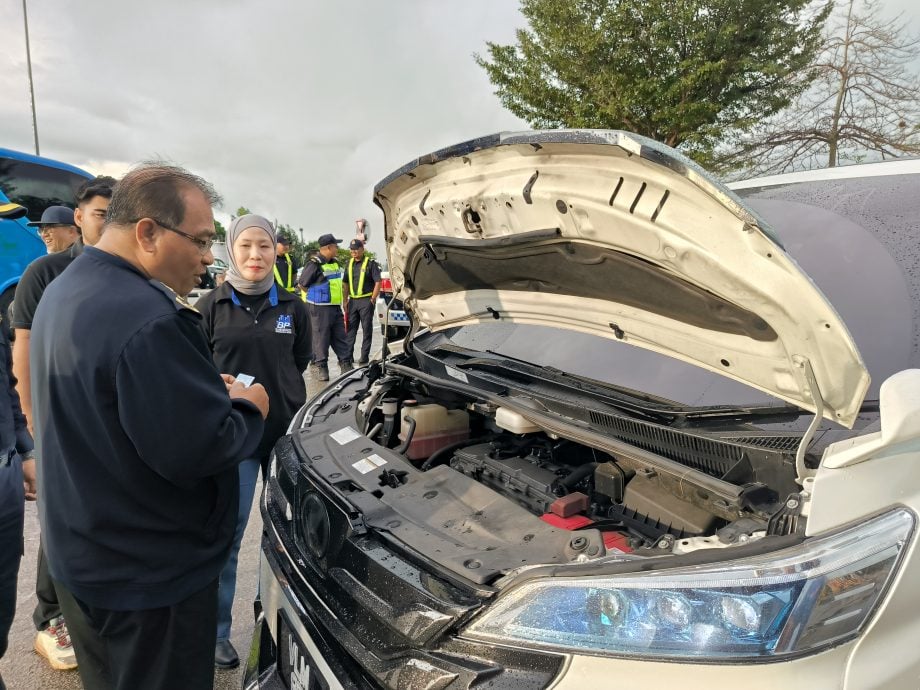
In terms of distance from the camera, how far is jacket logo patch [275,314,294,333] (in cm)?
270

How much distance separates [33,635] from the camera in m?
2.51

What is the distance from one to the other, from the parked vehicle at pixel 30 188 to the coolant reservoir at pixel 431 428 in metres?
6.76

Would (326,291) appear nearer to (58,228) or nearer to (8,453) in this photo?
(58,228)

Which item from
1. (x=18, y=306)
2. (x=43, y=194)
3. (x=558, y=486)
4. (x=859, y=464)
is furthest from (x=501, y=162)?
(x=43, y=194)

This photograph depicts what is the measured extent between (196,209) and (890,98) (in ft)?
39.9

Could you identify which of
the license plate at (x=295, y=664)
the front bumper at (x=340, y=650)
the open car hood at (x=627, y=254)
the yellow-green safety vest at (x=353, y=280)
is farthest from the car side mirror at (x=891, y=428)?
the yellow-green safety vest at (x=353, y=280)

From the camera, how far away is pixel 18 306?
2.62 metres

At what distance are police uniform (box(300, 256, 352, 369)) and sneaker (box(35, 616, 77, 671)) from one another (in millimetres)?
5448

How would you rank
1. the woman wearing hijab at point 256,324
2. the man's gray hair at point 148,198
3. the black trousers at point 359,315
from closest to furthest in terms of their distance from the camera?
the man's gray hair at point 148,198
the woman wearing hijab at point 256,324
the black trousers at point 359,315

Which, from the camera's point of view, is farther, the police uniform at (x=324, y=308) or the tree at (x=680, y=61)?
the tree at (x=680, y=61)

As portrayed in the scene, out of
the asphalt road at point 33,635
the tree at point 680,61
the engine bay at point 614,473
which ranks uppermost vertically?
the tree at point 680,61

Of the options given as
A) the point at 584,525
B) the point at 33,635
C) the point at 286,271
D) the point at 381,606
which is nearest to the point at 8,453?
the point at 33,635

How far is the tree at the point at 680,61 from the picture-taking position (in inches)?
390

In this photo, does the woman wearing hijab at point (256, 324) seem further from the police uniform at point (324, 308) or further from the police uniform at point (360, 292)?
the police uniform at point (360, 292)
